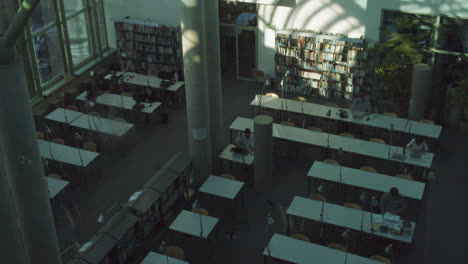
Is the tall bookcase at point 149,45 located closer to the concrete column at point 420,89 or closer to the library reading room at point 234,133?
the library reading room at point 234,133

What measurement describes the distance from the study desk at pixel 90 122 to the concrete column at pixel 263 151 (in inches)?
156

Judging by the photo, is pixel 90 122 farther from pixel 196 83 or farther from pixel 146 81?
pixel 196 83

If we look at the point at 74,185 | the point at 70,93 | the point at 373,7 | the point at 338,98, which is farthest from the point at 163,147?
the point at 373,7

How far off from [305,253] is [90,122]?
795 centimetres

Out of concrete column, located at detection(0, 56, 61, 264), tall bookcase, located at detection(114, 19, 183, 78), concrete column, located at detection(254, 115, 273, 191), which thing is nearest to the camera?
concrete column, located at detection(0, 56, 61, 264)

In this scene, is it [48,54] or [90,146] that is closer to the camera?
[90,146]

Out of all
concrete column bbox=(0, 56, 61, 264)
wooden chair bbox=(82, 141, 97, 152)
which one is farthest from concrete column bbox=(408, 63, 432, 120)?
concrete column bbox=(0, 56, 61, 264)

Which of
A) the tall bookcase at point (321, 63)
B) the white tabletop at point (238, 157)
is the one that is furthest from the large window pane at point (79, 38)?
the white tabletop at point (238, 157)

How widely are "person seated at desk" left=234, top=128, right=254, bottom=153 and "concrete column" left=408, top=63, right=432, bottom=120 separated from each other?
4.58 metres

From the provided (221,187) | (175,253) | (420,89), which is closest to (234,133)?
(221,187)

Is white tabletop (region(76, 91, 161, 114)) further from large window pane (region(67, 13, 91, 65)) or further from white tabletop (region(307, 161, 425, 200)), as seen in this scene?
white tabletop (region(307, 161, 425, 200))

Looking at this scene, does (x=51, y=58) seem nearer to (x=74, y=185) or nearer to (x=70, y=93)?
(x=70, y=93)

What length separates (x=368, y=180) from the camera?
45.0ft

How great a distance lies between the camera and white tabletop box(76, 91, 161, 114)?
1752 centimetres
